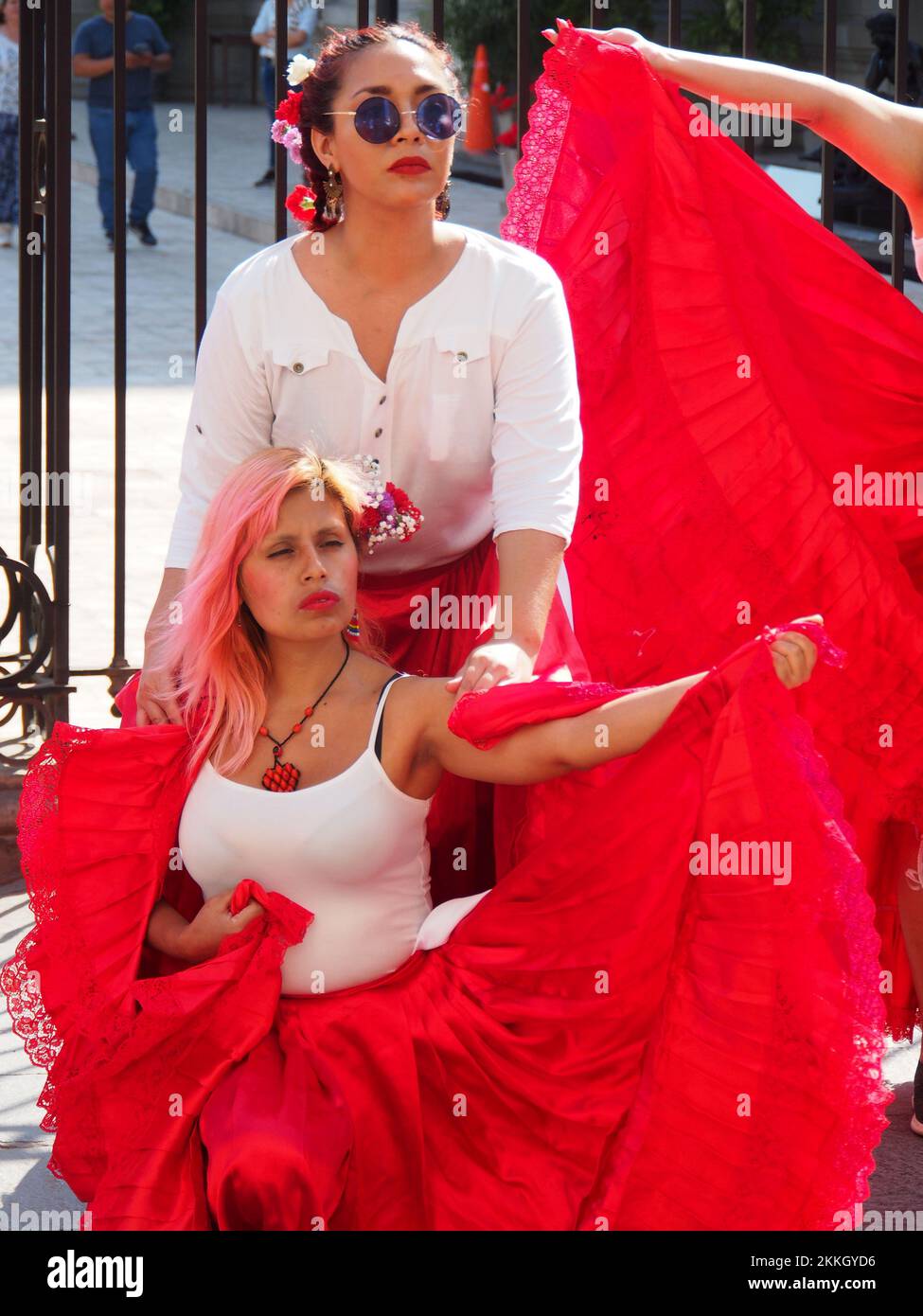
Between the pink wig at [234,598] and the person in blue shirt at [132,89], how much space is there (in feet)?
30.2

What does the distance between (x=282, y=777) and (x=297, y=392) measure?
2.11 ft

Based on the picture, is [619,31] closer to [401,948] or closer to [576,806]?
[576,806]

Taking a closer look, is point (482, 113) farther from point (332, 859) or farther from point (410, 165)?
point (332, 859)

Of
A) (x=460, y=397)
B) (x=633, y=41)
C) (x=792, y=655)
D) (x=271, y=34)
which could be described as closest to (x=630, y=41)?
(x=633, y=41)

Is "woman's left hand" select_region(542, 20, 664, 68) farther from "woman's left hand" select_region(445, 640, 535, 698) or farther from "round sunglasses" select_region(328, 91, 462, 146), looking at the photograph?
"woman's left hand" select_region(445, 640, 535, 698)

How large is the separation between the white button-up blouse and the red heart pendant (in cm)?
43

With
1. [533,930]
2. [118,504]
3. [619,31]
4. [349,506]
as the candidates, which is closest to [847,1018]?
[533,930]

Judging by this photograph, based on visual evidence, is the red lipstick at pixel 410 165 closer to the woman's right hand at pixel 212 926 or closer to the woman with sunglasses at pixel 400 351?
the woman with sunglasses at pixel 400 351

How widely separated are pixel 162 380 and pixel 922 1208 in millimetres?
7357

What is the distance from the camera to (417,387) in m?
3.08

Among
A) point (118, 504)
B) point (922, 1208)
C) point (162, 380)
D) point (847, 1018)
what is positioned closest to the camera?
point (847, 1018)

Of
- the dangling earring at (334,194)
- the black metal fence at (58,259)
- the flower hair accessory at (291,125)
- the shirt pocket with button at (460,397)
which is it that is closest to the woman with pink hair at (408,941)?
the shirt pocket with button at (460,397)

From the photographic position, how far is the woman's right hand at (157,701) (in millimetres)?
3035

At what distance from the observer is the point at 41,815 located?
3006 millimetres
